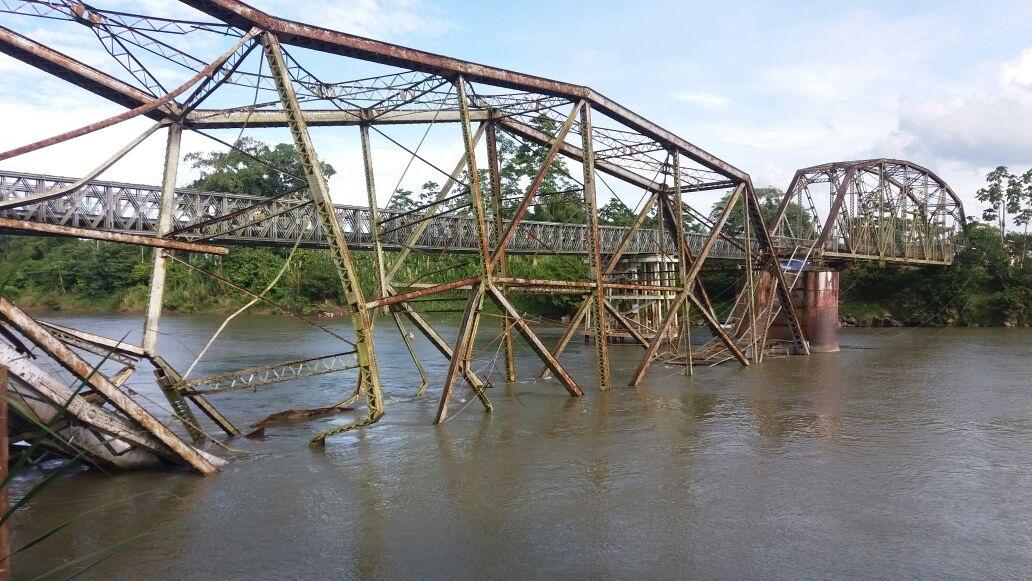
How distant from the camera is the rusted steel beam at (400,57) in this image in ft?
30.1

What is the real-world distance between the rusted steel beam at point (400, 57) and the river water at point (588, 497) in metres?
5.90

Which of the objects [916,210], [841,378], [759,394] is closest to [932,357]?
[841,378]

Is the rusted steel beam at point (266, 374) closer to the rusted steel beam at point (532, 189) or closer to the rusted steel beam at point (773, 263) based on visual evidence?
the rusted steel beam at point (532, 189)

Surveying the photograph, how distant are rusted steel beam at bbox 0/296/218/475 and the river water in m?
0.57

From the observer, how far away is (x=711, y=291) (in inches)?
1820

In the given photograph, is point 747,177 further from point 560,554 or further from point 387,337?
point 387,337

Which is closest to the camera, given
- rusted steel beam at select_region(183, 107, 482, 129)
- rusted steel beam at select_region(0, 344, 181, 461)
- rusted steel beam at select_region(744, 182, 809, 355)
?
rusted steel beam at select_region(0, 344, 181, 461)

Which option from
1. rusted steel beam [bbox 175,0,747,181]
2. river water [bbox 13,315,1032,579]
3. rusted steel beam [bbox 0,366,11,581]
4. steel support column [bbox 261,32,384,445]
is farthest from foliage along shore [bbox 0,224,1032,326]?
rusted steel beam [bbox 0,366,11,581]

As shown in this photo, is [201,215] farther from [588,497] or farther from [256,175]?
[256,175]

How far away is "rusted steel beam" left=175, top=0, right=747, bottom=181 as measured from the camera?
30.1 ft

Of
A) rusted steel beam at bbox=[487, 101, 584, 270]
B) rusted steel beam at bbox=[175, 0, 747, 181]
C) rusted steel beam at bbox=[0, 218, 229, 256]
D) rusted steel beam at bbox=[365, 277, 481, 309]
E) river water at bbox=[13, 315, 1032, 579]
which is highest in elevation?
rusted steel beam at bbox=[175, 0, 747, 181]

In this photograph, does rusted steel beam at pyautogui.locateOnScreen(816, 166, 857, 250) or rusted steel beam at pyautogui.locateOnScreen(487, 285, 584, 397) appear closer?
rusted steel beam at pyautogui.locateOnScreen(487, 285, 584, 397)

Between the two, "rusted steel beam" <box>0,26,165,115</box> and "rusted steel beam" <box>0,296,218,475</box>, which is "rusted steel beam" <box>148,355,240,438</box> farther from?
"rusted steel beam" <box>0,26,165,115</box>

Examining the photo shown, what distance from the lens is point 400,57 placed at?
435 inches
